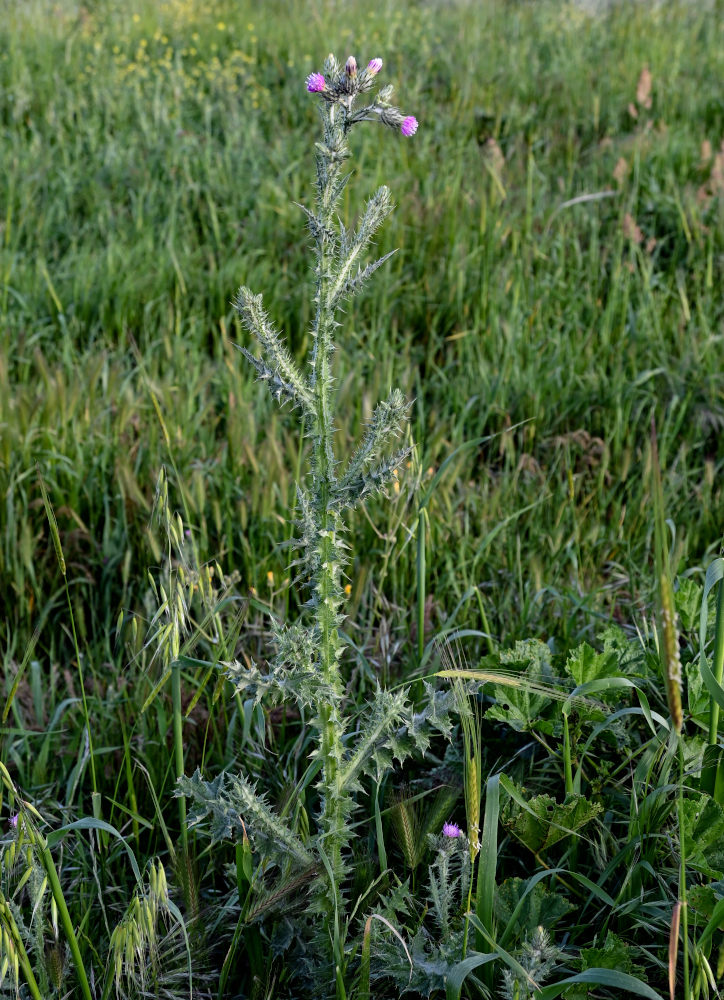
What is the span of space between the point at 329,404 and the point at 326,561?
0.76 ft

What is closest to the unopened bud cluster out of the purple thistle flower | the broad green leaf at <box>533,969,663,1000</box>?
the purple thistle flower

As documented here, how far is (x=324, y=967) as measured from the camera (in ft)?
4.36

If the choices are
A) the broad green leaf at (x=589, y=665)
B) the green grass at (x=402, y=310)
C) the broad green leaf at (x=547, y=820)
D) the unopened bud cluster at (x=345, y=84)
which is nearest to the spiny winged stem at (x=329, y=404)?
the unopened bud cluster at (x=345, y=84)

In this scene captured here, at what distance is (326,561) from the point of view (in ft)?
4.29

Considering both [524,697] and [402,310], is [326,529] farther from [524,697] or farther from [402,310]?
[402,310]

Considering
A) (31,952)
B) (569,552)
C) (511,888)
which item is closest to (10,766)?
(31,952)

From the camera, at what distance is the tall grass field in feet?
4.27

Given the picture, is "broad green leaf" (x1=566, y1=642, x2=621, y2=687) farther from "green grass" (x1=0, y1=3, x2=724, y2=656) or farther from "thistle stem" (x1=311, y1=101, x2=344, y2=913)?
"thistle stem" (x1=311, y1=101, x2=344, y2=913)

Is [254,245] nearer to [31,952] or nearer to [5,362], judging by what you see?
[5,362]

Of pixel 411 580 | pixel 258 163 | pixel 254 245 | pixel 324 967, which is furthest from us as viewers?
pixel 258 163

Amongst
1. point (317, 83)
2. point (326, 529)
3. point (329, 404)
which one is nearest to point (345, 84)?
point (317, 83)

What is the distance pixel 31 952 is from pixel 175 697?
47 centimetres

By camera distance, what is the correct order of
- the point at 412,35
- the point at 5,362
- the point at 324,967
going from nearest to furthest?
the point at 324,967, the point at 5,362, the point at 412,35

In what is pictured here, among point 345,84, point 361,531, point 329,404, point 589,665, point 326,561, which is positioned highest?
point 345,84
